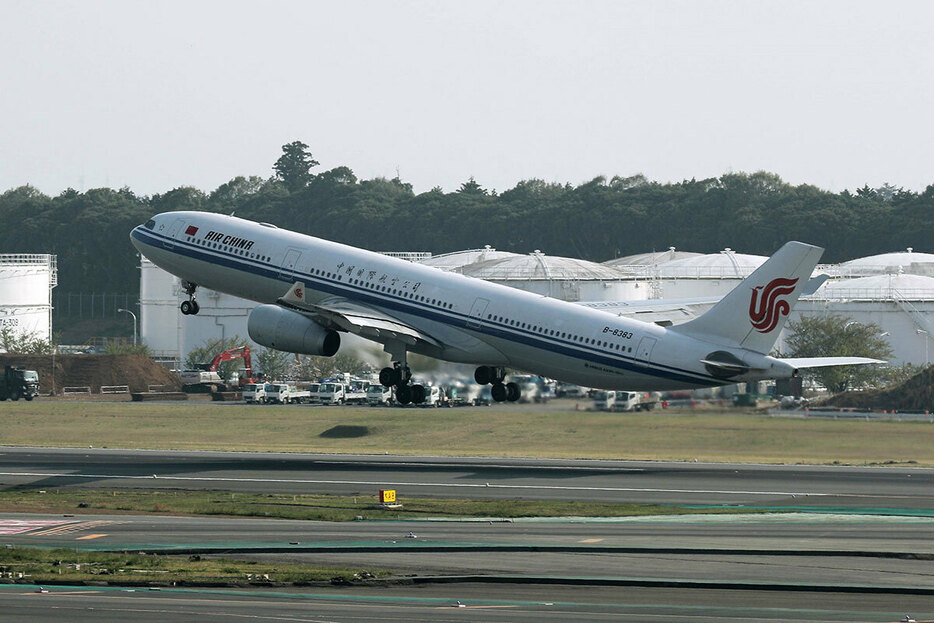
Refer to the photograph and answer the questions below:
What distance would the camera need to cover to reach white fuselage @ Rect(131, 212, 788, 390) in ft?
206

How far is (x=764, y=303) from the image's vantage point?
60.8 meters

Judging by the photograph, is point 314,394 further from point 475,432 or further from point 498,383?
point 498,383

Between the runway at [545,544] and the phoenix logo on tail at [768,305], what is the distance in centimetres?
764

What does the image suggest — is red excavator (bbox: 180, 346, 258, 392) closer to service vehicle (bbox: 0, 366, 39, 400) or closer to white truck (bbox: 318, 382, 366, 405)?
white truck (bbox: 318, 382, 366, 405)

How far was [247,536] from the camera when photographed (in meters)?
49.7

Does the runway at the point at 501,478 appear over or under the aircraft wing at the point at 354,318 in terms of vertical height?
under

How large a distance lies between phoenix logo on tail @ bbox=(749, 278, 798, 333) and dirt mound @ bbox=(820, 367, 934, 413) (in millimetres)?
37680

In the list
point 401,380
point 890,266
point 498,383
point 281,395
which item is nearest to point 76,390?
point 281,395

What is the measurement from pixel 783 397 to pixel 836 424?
3400mm

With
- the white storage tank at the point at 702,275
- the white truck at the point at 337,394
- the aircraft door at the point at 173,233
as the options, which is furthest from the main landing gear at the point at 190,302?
the white storage tank at the point at 702,275

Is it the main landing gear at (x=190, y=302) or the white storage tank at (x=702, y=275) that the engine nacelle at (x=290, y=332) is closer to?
the main landing gear at (x=190, y=302)

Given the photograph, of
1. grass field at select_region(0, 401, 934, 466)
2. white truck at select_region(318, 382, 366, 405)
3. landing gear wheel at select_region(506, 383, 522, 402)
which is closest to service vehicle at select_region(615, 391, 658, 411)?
grass field at select_region(0, 401, 934, 466)

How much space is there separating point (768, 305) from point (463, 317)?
14262 mm

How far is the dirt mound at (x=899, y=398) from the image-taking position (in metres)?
97.6
